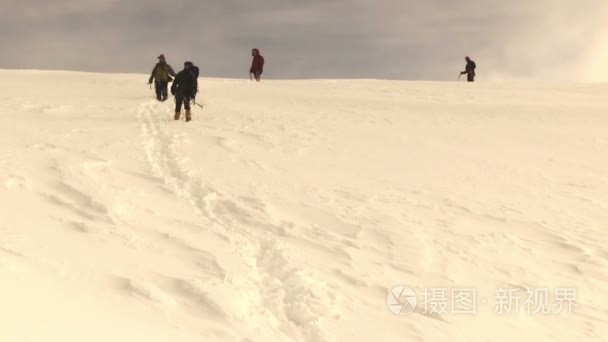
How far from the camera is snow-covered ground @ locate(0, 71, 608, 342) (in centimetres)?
370

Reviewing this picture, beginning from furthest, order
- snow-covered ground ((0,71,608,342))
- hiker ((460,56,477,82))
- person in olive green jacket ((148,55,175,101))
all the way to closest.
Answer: hiker ((460,56,477,82)) → person in olive green jacket ((148,55,175,101)) → snow-covered ground ((0,71,608,342))

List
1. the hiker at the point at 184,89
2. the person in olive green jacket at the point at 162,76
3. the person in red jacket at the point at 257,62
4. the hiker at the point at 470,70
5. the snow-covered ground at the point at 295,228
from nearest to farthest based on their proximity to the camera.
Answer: the snow-covered ground at the point at 295,228, the hiker at the point at 184,89, the person in olive green jacket at the point at 162,76, the person in red jacket at the point at 257,62, the hiker at the point at 470,70

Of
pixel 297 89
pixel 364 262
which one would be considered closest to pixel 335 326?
pixel 364 262

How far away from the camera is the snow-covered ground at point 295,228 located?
12.1 ft

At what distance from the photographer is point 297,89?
A: 17.6 metres

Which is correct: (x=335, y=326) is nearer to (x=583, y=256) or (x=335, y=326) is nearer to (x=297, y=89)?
(x=583, y=256)

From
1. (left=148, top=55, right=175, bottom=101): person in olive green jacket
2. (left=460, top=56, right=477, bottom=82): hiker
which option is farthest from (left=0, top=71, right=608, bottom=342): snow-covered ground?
(left=460, top=56, right=477, bottom=82): hiker

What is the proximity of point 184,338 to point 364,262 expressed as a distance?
6.85 ft

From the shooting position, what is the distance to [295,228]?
558cm
